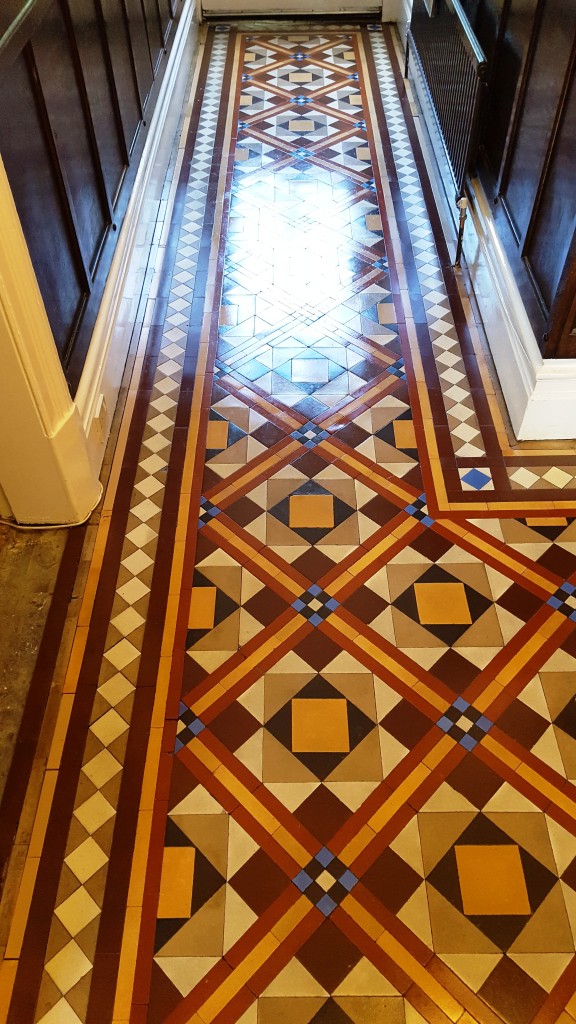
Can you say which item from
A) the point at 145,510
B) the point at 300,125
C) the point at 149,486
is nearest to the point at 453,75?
the point at 300,125

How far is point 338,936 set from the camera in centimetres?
195

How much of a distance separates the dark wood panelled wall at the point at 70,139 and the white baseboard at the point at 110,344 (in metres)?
0.05

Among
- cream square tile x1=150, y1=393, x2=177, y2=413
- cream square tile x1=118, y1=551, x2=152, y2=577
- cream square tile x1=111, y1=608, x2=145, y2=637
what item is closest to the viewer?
cream square tile x1=111, y1=608, x2=145, y2=637

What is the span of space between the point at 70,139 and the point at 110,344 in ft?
2.56

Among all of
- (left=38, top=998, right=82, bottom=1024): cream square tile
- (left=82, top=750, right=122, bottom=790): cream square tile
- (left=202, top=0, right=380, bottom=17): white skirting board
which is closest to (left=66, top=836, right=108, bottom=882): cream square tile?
(left=82, top=750, right=122, bottom=790): cream square tile

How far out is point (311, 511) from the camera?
2934 millimetres

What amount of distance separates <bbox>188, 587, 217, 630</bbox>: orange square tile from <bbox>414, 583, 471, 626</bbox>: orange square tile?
71cm

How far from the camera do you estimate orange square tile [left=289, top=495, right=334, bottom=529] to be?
2893mm

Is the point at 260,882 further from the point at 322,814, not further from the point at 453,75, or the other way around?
the point at 453,75

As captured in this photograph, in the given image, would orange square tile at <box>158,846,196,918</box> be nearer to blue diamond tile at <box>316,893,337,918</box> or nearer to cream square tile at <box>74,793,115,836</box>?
cream square tile at <box>74,793,115,836</box>

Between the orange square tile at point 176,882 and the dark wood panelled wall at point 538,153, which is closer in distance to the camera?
the orange square tile at point 176,882

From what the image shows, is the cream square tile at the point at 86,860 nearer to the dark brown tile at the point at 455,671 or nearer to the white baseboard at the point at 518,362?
the dark brown tile at the point at 455,671

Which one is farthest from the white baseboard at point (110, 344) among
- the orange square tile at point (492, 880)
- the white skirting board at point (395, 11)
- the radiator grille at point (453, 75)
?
the white skirting board at point (395, 11)

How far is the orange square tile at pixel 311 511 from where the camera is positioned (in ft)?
9.49
